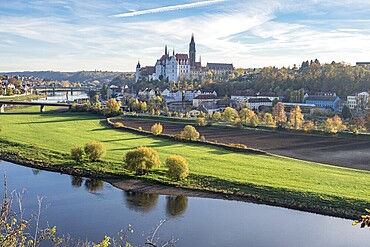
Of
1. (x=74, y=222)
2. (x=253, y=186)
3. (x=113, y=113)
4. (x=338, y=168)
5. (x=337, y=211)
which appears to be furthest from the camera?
(x=113, y=113)

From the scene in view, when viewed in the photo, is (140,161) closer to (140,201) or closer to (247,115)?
(140,201)

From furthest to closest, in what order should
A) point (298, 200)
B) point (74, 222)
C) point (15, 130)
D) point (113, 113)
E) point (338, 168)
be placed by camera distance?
point (113, 113), point (15, 130), point (338, 168), point (298, 200), point (74, 222)

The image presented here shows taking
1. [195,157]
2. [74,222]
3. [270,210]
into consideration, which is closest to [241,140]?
[195,157]

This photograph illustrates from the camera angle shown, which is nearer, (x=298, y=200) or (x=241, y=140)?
(x=298, y=200)

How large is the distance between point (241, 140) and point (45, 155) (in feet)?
64.6

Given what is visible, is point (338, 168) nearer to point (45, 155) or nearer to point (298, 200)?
point (298, 200)

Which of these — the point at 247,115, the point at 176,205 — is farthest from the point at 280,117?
the point at 176,205

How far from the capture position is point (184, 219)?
61.8ft

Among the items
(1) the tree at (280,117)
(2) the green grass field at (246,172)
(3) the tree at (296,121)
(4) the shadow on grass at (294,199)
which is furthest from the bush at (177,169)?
(1) the tree at (280,117)

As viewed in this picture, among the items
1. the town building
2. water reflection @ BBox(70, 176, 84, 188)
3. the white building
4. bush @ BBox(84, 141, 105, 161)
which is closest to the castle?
the town building

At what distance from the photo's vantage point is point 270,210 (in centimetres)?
2066

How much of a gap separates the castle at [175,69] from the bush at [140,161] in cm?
8104

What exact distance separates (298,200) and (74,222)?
12.0 meters

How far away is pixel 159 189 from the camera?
933 inches
